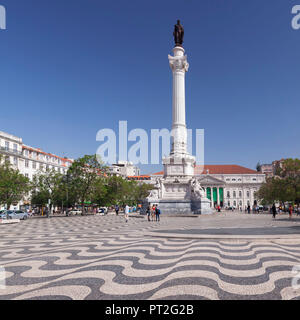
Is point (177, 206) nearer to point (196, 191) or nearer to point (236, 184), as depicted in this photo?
point (196, 191)

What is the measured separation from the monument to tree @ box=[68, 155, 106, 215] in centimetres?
1402

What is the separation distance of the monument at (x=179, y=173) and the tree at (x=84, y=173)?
14021 mm

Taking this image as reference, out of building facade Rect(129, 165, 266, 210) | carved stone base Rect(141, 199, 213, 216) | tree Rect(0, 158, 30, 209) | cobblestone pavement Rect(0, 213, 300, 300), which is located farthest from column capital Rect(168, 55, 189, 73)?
building facade Rect(129, 165, 266, 210)

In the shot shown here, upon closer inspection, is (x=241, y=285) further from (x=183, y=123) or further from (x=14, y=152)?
(x=14, y=152)

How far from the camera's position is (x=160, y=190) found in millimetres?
33469

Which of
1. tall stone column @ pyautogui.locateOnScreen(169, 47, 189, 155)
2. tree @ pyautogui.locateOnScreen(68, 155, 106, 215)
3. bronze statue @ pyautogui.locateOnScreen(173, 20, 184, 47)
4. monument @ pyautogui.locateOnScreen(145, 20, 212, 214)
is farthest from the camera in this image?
tree @ pyautogui.locateOnScreen(68, 155, 106, 215)

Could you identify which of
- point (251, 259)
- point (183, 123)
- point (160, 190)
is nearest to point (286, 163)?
point (183, 123)

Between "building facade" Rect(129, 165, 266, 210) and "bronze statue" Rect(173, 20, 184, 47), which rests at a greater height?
"bronze statue" Rect(173, 20, 184, 47)

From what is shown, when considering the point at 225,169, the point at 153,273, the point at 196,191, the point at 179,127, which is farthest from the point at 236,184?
the point at 153,273

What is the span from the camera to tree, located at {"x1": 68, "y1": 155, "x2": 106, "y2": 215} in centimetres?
4459

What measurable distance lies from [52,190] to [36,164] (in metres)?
21.8

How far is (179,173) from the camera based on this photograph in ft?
115

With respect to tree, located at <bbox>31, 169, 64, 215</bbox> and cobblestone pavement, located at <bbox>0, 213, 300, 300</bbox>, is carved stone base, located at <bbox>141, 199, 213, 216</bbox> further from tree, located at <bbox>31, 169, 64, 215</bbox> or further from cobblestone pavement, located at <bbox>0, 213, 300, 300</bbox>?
cobblestone pavement, located at <bbox>0, 213, 300, 300</bbox>

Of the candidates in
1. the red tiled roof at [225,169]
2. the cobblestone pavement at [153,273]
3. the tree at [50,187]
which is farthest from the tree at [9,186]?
the red tiled roof at [225,169]
